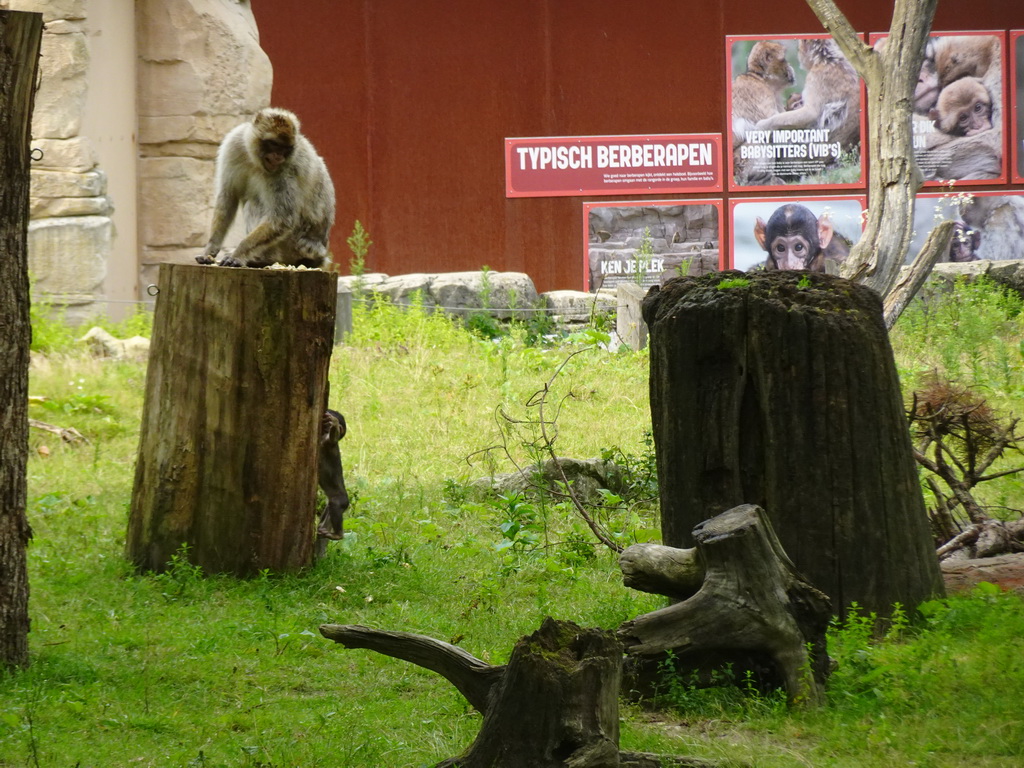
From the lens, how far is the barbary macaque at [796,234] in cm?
1480

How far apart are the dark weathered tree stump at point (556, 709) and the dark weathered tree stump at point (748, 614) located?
652 mm

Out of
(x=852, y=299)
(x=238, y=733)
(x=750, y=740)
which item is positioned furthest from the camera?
(x=852, y=299)

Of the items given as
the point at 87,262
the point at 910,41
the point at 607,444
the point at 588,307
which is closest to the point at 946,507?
the point at 607,444

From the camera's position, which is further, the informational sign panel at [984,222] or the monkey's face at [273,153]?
the informational sign panel at [984,222]

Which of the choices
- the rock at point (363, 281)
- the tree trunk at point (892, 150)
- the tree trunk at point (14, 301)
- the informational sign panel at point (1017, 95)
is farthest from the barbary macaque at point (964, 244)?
the tree trunk at point (14, 301)

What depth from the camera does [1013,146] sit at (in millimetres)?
14797

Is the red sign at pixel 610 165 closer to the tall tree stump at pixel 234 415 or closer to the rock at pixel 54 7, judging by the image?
the rock at pixel 54 7

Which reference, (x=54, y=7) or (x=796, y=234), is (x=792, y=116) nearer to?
(x=796, y=234)

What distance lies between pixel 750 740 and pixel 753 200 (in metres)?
12.1

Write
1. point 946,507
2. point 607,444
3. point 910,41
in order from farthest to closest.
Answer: point 910,41
point 607,444
point 946,507

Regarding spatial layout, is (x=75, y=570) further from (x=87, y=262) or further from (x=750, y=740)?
(x=87, y=262)

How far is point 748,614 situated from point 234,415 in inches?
110

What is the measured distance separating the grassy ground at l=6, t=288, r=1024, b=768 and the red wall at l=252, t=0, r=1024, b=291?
18.4ft

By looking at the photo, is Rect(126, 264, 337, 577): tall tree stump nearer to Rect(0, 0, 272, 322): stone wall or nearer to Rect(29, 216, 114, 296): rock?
Rect(29, 216, 114, 296): rock
